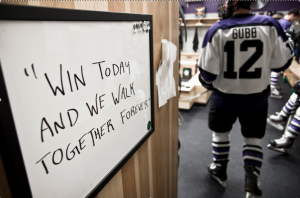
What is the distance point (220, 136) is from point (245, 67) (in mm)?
643

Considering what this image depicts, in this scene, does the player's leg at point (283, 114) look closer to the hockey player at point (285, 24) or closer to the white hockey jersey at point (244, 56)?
the white hockey jersey at point (244, 56)

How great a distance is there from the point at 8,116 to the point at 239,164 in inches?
89.9

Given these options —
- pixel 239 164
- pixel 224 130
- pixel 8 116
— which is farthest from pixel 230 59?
pixel 8 116

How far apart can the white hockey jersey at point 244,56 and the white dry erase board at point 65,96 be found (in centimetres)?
97

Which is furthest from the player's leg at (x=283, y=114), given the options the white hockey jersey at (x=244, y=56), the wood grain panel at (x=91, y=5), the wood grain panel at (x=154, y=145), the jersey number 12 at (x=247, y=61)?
the wood grain panel at (x=91, y=5)

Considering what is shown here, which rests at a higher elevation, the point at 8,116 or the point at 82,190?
the point at 8,116

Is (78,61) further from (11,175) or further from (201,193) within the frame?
(201,193)

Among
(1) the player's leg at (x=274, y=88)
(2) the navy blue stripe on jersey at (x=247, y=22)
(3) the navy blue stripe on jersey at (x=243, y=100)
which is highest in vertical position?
(2) the navy blue stripe on jersey at (x=247, y=22)

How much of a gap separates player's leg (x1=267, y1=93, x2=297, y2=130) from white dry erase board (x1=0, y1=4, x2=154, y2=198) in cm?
263

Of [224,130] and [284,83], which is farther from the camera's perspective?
[284,83]

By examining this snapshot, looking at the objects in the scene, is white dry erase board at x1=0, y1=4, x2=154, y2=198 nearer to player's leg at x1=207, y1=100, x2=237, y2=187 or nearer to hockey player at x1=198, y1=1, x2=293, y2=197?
hockey player at x1=198, y1=1, x2=293, y2=197

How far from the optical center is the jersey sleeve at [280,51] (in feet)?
4.69

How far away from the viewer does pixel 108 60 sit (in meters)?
0.54

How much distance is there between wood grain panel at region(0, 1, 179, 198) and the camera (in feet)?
1.94
